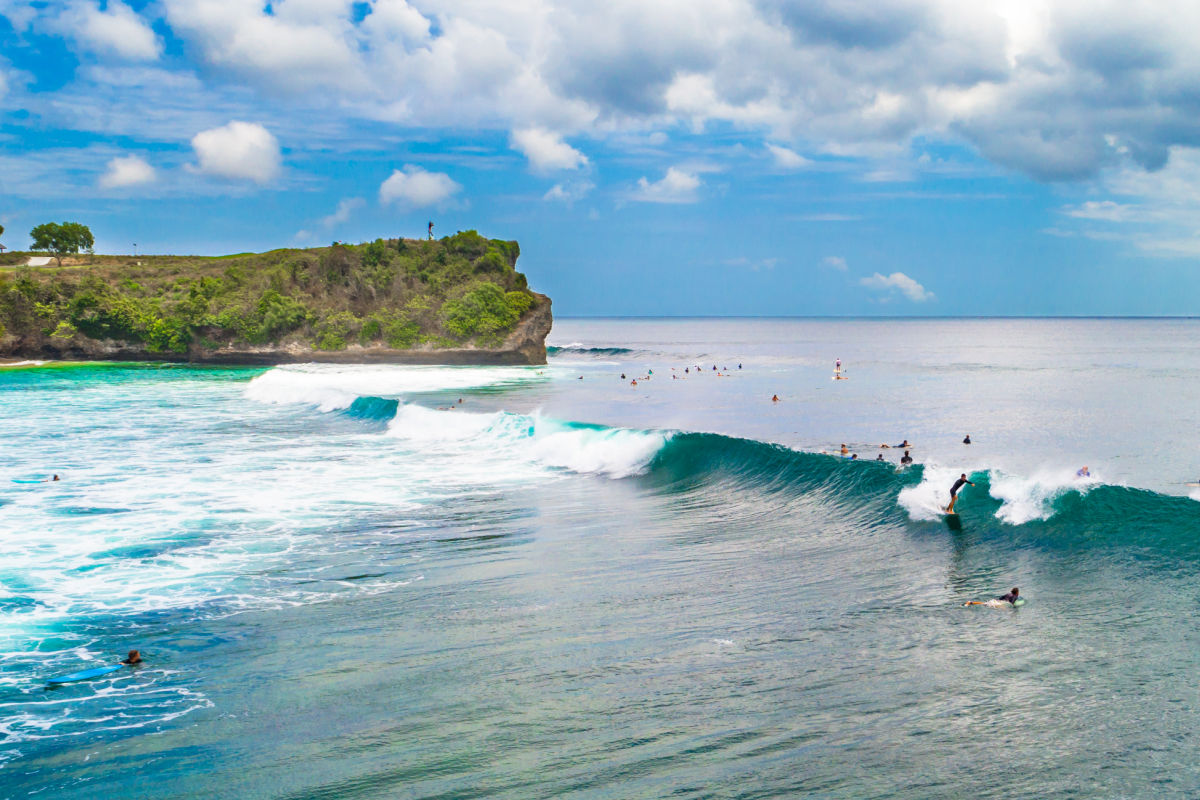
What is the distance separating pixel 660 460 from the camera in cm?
2733

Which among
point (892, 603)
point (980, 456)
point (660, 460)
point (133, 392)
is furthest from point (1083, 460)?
point (133, 392)

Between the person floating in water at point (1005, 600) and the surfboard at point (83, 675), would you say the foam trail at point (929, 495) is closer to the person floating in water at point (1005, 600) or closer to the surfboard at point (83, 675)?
the person floating in water at point (1005, 600)

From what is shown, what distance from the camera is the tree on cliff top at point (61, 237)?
127 metres

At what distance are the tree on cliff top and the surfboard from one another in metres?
137

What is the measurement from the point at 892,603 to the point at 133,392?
57.5 metres

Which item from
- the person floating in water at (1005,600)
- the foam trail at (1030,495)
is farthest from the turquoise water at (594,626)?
the person floating in water at (1005,600)

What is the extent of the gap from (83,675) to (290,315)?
299ft

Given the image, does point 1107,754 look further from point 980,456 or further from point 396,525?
point 980,456

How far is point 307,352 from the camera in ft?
314

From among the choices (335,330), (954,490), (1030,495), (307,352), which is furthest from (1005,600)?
(335,330)

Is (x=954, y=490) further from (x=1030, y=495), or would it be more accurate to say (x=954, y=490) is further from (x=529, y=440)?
(x=529, y=440)

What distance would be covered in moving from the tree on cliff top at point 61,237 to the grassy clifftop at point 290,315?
28391 mm

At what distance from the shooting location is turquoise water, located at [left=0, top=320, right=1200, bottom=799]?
814cm

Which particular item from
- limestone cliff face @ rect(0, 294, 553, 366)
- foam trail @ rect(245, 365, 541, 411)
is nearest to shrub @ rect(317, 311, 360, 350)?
limestone cliff face @ rect(0, 294, 553, 366)
